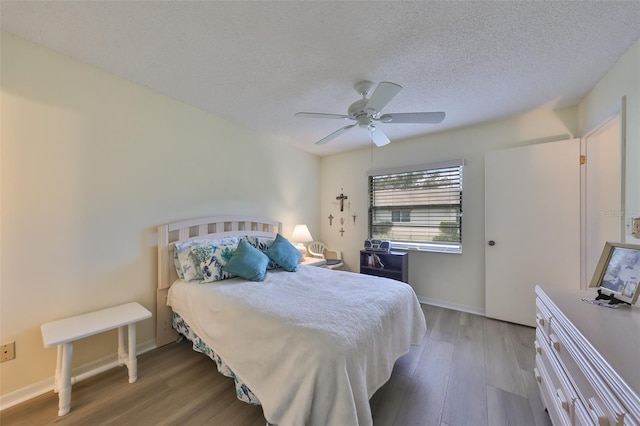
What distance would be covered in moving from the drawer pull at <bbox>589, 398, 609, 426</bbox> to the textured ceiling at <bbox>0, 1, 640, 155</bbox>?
6.46 feet

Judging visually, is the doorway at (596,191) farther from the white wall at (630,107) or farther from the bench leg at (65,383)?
the bench leg at (65,383)

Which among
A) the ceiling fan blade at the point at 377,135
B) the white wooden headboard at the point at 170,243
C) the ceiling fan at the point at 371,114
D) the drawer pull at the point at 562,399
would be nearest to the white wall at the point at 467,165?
the ceiling fan blade at the point at 377,135

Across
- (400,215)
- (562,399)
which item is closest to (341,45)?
(562,399)

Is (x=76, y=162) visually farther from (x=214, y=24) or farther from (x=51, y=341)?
(x=214, y=24)

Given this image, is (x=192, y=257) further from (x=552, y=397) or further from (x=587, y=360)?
(x=552, y=397)

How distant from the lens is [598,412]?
84 centimetres

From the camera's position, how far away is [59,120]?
1857 millimetres

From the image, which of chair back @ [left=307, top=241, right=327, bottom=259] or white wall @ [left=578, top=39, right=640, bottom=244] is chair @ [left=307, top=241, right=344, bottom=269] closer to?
chair back @ [left=307, top=241, right=327, bottom=259]

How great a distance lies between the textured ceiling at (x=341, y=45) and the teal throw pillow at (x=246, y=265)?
162 centimetres

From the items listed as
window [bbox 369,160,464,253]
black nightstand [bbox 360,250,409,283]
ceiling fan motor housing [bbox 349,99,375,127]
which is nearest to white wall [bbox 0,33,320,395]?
ceiling fan motor housing [bbox 349,99,375,127]

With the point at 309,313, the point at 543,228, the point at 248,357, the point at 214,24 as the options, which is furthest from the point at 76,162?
the point at 543,228

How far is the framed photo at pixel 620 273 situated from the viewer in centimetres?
124

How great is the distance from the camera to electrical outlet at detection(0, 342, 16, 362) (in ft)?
5.30

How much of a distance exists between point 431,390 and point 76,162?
330cm
